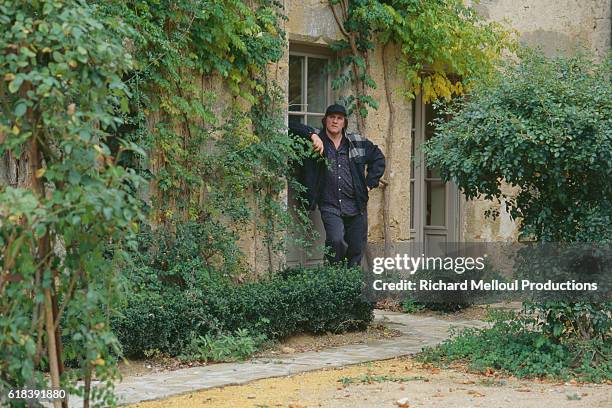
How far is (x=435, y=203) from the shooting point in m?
11.5

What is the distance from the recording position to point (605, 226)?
636 centimetres

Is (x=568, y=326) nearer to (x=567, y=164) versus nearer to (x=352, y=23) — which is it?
(x=567, y=164)

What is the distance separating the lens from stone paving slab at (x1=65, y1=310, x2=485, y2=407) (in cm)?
578

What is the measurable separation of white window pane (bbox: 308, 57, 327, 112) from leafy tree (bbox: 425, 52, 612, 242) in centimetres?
314

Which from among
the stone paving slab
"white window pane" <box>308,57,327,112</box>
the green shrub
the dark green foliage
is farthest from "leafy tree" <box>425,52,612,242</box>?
"white window pane" <box>308,57,327,112</box>

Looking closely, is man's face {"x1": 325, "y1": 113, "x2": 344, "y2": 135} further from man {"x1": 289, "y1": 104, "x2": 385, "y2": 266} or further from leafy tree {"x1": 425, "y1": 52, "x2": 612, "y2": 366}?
leafy tree {"x1": 425, "y1": 52, "x2": 612, "y2": 366}

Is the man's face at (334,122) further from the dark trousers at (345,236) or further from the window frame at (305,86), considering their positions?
the dark trousers at (345,236)

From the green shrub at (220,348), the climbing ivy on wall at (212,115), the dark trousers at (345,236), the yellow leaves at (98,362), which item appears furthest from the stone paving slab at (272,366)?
the climbing ivy on wall at (212,115)

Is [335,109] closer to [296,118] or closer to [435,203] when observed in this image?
[296,118]

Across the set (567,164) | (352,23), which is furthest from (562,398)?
(352,23)

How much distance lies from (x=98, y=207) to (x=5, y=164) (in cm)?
342

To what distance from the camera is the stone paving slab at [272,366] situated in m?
5.78

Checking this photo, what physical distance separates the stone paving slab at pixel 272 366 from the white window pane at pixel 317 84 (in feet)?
8.00

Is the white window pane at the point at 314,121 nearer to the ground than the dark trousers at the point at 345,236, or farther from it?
farther from it
